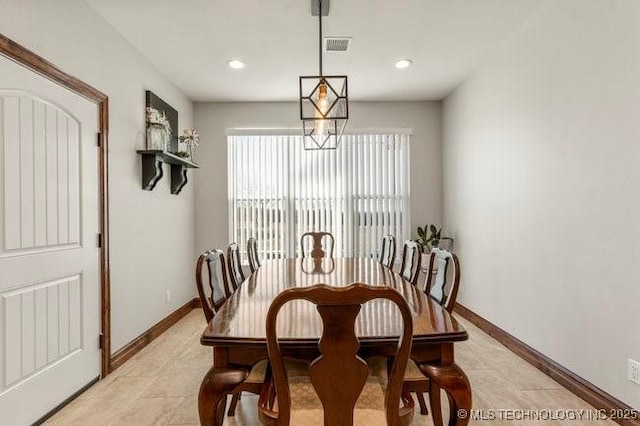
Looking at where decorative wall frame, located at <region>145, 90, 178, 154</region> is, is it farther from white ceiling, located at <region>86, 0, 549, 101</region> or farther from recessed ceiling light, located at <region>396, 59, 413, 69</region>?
recessed ceiling light, located at <region>396, 59, 413, 69</region>

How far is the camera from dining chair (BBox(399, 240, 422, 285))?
8.24ft

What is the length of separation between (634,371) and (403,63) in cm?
305

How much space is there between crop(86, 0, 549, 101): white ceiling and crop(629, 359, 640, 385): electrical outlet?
240 centimetres

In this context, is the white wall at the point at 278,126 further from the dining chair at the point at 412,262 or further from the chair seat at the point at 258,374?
the chair seat at the point at 258,374

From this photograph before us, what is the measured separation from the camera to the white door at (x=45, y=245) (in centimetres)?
196

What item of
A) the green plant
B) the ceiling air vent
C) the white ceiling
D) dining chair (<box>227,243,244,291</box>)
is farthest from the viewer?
the green plant

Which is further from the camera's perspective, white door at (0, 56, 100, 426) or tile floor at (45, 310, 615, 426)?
tile floor at (45, 310, 615, 426)

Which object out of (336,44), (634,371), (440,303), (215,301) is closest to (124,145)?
(215,301)

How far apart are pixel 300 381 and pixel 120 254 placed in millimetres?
2180

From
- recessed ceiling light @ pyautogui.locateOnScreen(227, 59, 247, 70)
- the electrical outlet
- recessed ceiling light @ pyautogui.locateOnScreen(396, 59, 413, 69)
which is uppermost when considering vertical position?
recessed ceiling light @ pyautogui.locateOnScreen(396, 59, 413, 69)

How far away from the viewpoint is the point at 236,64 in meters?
3.71

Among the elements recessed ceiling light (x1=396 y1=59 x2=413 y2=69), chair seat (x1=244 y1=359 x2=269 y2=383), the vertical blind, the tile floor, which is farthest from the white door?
recessed ceiling light (x1=396 y1=59 x2=413 y2=69)

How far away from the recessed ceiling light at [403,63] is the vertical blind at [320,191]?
1296 mm

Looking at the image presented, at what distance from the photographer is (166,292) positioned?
13.1ft
